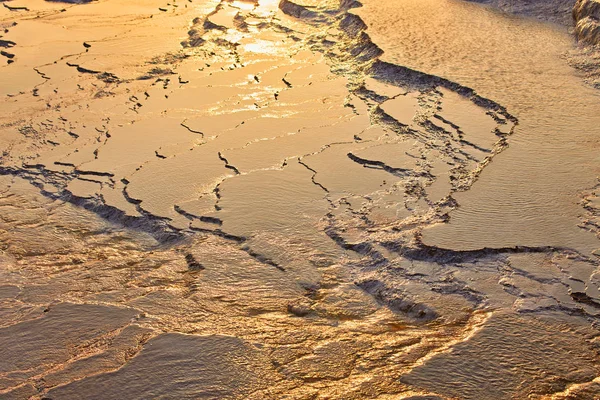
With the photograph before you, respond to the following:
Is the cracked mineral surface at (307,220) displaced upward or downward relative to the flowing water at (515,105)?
downward

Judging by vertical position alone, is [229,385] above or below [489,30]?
below

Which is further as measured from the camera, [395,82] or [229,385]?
[395,82]

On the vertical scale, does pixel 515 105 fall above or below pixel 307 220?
above

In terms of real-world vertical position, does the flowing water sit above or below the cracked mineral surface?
above

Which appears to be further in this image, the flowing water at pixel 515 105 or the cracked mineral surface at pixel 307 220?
the flowing water at pixel 515 105

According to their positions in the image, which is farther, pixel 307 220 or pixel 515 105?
pixel 515 105

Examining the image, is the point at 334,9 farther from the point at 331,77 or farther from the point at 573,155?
the point at 573,155

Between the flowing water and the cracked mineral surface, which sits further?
the flowing water

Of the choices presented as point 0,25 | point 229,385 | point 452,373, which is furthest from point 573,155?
point 0,25
